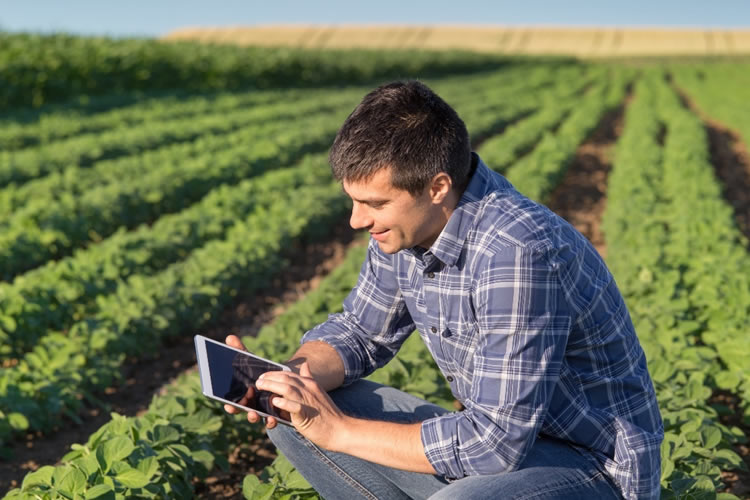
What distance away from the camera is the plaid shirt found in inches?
75.8

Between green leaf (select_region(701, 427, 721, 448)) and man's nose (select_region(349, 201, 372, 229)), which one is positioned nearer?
man's nose (select_region(349, 201, 372, 229))

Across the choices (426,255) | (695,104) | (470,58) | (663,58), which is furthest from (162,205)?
(663,58)

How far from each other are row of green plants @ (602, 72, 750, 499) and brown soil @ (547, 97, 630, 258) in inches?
13.8

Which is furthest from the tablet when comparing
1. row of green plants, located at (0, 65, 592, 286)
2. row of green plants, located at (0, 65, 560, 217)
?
row of green plants, located at (0, 65, 560, 217)

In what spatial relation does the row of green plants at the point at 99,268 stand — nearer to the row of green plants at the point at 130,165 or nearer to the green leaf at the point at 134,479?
the row of green plants at the point at 130,165

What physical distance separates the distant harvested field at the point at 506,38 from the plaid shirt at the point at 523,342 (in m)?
55.2

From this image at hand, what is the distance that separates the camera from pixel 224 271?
20.4 feet

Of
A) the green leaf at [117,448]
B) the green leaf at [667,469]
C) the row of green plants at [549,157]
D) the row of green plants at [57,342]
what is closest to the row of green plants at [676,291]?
the green leaf at [667,469]

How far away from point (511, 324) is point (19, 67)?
17.5m

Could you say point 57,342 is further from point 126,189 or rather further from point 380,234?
point 126,189

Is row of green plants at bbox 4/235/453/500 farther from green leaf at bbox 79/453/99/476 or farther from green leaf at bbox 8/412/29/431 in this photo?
green leaf at bbox 8/412/29/431

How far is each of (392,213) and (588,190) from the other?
9.45 m

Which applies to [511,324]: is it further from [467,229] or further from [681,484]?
[681,484]

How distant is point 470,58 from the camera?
40.8 meters
